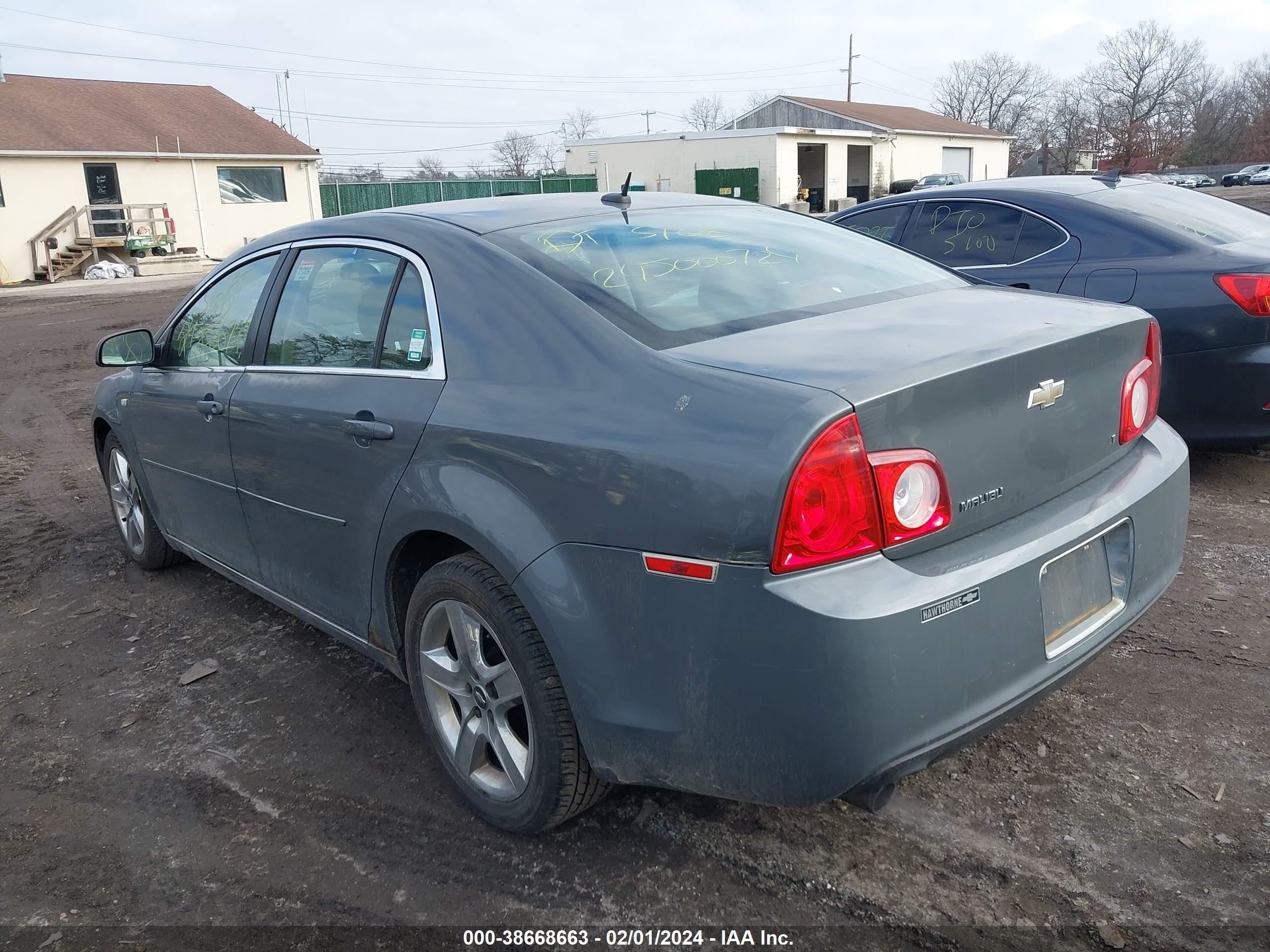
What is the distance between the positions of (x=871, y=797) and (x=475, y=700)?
1.15 meters

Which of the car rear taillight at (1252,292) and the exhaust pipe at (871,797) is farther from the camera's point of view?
the car rear taillight at (1252,292)

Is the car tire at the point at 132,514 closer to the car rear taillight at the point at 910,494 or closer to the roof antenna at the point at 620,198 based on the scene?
the roof antenna at the point at 620,198

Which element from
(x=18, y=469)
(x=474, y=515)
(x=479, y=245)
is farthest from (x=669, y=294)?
(x=18, y=469)

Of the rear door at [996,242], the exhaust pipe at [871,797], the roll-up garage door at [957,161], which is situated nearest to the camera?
the exhaust pipe at [871,797]

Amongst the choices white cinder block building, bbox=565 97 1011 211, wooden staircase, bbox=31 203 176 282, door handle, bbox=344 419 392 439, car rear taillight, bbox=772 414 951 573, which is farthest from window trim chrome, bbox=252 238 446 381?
white cinder block building, bbox=565 97 1011 211

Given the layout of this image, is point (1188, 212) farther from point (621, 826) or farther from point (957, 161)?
point (957, 161)

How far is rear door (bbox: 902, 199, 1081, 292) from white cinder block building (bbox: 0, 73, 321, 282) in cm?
2832

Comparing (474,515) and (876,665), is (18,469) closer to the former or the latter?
(474,515)

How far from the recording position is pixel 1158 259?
5.24 m

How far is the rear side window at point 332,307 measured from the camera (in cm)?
317

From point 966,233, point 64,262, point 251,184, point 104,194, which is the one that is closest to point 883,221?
point 966,233

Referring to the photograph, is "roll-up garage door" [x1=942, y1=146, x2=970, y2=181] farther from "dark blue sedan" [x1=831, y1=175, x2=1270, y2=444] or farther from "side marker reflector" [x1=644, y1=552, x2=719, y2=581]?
"side marker reflector" [x1=644, y1=552, x2=719, y2=581]

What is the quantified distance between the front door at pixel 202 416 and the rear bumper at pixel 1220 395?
168 inches

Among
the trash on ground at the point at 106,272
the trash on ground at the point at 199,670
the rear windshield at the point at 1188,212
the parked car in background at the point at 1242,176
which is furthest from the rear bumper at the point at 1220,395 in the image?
the parked car in background at the point at 1242,176
